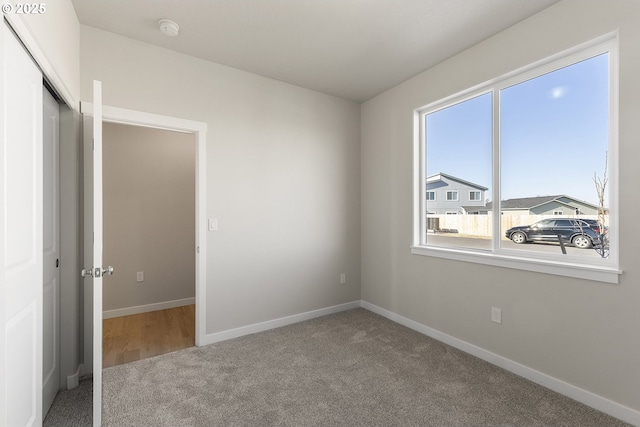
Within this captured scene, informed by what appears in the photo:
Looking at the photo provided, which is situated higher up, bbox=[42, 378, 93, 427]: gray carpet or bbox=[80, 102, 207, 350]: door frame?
bbox=[80, 102, 207, 350]: door frame

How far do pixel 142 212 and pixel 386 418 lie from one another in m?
3.57

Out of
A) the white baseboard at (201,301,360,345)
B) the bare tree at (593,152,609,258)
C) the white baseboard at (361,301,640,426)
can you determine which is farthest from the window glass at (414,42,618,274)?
the white baseboard at (201,301,360,345)

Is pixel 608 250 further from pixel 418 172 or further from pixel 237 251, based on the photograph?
pixel 237 251

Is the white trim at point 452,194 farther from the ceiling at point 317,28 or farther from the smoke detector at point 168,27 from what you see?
the smoke detector at point 168,27

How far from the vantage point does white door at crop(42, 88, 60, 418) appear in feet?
6.28

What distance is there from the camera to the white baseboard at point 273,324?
297 cm

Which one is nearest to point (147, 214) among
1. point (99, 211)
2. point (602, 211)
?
point (99, 211)

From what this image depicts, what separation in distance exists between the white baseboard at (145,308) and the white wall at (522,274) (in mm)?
2557

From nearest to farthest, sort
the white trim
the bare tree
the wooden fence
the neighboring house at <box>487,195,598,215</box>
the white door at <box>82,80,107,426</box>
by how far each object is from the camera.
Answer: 1. the white door at <box>82,80,107,426</box>
2. the bare tree
3. the neighboring house at <box>487,195,598,215</box>
4. the wooden fence
5. the white trim

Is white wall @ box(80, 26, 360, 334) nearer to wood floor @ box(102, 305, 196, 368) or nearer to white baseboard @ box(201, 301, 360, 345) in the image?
white baseboard @ box(201, 301, 360, 345)

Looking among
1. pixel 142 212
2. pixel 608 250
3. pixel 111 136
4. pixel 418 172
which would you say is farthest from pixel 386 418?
pixel 111 136

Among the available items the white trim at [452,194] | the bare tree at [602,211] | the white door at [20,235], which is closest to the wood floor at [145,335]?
the white door at [20,235]
